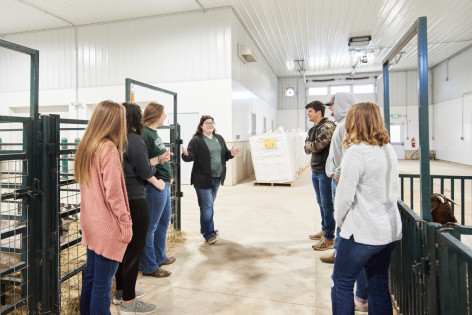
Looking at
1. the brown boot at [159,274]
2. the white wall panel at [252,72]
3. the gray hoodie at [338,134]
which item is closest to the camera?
the gray hoodie at [338,134]

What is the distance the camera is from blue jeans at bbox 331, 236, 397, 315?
1.77 m

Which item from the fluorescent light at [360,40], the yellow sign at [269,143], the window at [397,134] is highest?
the fluorescent light at [360,40]

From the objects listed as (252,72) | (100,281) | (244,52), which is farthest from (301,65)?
(100,281)

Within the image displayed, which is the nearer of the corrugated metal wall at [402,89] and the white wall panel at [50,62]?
the white wall panel at [50,62]

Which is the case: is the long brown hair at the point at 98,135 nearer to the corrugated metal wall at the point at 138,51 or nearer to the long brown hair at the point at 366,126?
the long brown hair at the point at 366,126

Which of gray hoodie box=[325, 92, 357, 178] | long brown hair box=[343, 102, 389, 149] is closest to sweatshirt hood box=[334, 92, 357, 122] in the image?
gray hoodie box=[325, 92, 357, 178]

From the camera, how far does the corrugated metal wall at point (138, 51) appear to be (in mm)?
9023

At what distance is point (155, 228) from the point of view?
2.98 m

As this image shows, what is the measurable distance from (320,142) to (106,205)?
2397 millimetres

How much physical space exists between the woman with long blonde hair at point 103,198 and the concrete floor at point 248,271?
34.2 inches

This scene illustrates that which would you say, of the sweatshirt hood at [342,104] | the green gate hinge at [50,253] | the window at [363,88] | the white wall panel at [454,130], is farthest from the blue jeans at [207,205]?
the window at [363,88]

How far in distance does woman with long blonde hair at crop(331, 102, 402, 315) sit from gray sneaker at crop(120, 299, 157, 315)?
1.46m

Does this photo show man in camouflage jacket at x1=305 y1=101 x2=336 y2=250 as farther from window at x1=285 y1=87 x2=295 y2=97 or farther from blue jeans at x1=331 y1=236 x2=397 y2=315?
window at x1=285 y1=87 x2=295 y2=97

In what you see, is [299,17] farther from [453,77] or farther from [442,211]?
[453,77]
